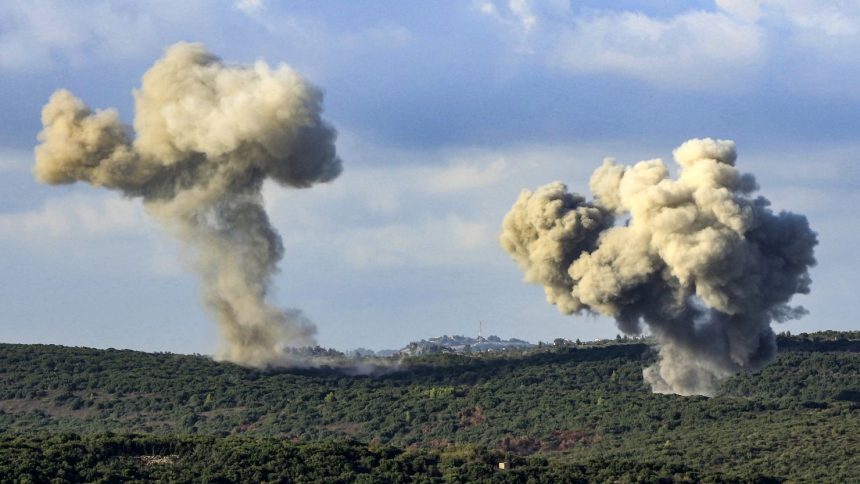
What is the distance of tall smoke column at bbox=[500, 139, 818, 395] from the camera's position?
9794 cm

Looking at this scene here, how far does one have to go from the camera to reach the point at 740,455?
86812 millimetres

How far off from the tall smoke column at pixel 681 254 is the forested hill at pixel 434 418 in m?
4.21

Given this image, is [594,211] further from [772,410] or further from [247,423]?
[247,423]

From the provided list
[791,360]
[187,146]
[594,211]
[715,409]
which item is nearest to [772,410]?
[715,409]

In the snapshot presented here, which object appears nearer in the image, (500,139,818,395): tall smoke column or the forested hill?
the forested hill

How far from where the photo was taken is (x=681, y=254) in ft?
320

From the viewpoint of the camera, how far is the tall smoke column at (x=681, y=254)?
97.9 meters

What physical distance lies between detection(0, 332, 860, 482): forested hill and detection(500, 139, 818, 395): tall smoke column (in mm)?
4209

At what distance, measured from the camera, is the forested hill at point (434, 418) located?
72875mm

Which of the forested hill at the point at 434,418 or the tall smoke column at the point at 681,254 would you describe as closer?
the forested hill at the point at 434,418

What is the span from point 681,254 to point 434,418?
17.6 metres

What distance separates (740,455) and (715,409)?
43.7ft

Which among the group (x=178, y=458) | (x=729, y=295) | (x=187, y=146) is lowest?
(x=178, y=458)

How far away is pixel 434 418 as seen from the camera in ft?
347
